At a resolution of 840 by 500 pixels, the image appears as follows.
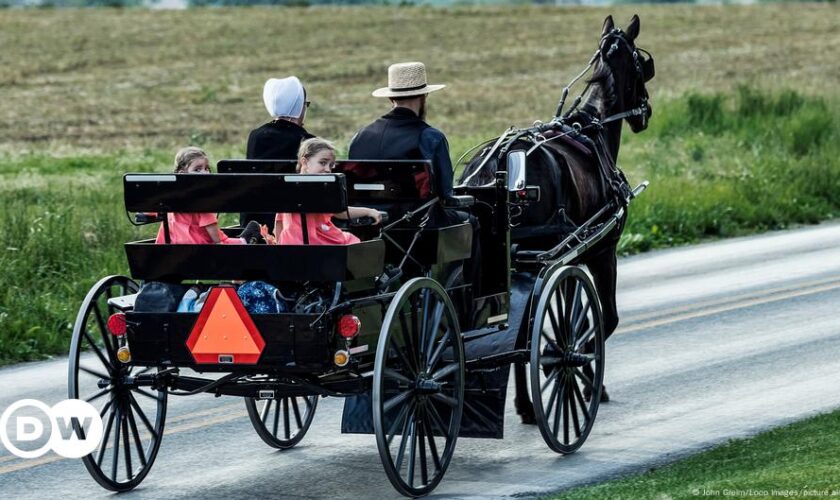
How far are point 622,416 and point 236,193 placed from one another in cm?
341

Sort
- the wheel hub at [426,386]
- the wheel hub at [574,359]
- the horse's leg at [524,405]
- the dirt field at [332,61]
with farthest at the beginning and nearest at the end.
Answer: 1. the dirt field at [332,61]
2. the horse's leg at [524,405]
3. the wheel hub at [574,359]
4. the wheel hub at [426,386]

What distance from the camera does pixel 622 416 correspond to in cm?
949

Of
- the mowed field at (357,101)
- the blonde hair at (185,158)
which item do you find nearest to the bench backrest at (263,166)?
the blonde hair at (185,158)

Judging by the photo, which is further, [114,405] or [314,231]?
[114,405]

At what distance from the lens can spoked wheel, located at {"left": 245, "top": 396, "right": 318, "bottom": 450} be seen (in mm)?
8648

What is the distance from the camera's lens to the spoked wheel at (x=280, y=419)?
865 cm

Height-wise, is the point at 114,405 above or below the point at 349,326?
below

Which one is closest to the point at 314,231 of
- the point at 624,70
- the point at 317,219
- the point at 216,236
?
the point at 317,219

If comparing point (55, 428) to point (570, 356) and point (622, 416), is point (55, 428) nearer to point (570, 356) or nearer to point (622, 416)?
point (570, 356)

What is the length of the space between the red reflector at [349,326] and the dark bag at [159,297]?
93cm

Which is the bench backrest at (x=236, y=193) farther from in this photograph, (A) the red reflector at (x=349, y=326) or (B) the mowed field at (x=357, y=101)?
(B) the mowed field at (x=357, y=101)

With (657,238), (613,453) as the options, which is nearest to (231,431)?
(613,453)

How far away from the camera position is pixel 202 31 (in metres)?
54.6

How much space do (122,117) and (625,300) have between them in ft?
69.9
